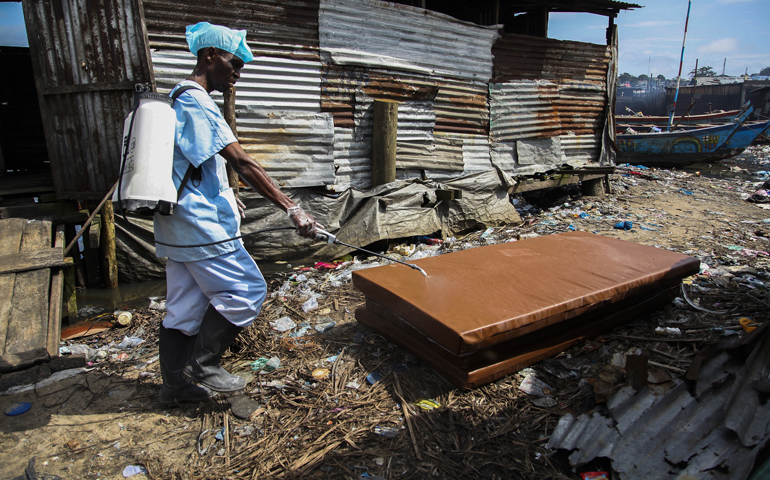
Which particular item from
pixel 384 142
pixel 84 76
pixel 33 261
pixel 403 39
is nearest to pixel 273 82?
pixel 384 142

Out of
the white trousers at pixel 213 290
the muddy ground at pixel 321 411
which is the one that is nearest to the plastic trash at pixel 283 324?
the muddy ground at pixel 321 411

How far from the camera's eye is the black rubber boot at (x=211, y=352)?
2.17m

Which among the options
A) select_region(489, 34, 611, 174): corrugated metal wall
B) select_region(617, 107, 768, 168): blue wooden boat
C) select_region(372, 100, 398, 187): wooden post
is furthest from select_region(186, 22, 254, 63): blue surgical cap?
select_region(617, 107, 768, 168): blue wooden boat

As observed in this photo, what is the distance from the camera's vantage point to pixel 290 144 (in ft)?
17.7

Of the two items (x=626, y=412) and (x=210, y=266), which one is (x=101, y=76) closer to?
(x=210, y=266)

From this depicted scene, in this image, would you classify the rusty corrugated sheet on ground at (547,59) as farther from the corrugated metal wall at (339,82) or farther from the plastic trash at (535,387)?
the plastic trash at (535,387)

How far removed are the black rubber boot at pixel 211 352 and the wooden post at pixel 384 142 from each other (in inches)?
158

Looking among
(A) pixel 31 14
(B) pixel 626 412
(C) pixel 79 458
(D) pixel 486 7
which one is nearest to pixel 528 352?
(B) pixel 626 412

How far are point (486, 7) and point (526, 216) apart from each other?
3.70m

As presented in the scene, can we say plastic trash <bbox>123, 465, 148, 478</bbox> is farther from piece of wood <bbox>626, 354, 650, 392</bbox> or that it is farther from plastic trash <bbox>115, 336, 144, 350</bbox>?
piece of wood <bbox>626, 354, 650, 392</bbox>

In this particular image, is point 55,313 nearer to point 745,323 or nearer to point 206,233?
point 206,233

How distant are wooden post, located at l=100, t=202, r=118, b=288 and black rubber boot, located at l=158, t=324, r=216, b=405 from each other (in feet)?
→ 9.53

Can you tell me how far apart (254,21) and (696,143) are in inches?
537

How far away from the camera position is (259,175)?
2100 millimetres
